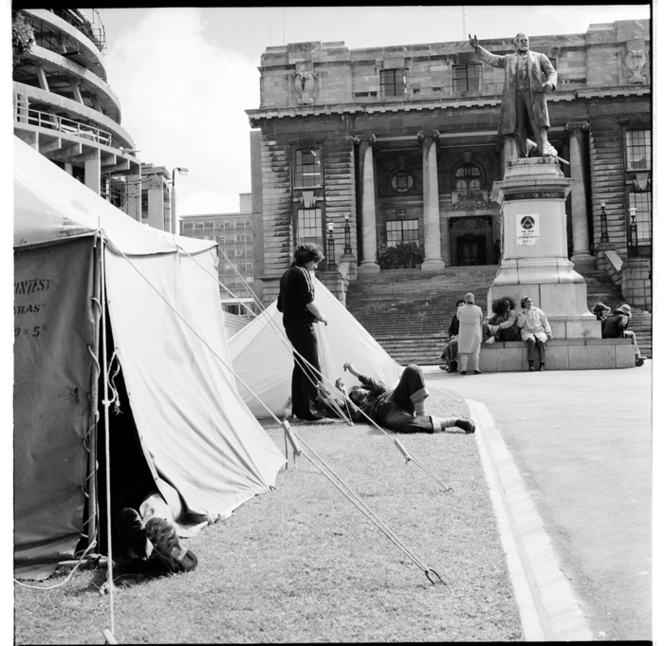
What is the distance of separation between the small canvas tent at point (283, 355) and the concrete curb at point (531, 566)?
421cm

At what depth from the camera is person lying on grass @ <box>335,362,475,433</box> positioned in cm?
793

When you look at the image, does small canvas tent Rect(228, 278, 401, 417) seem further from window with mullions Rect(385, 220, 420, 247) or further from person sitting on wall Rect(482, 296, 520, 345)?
window with mullions Rect(385, 220, 420, 247)

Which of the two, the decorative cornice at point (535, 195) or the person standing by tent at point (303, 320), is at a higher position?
the decorative cornice at point (535, 195)

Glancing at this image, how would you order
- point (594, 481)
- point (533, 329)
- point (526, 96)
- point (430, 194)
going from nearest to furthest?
point (594, 481), point (533, 329), point (526, 96), point (430, 194)

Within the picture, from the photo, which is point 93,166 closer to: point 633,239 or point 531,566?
point 633,239

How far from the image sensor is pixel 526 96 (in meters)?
16.9

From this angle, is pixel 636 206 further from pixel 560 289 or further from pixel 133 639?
pixel 133 639

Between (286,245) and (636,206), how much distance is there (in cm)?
1864

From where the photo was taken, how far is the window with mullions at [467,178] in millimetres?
45188

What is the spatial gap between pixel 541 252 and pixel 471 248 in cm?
2931

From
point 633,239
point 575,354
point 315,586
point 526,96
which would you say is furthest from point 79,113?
point 315,586

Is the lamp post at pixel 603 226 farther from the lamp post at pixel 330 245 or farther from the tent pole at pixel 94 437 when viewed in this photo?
the tent pole at pixel 94 437

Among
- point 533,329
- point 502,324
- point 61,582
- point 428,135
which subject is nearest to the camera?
point 61,582

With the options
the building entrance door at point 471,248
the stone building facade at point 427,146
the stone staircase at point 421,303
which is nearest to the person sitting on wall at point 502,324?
the stone staircase at point 421,303
